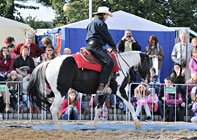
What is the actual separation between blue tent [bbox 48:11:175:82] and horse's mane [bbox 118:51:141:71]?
4314 mm

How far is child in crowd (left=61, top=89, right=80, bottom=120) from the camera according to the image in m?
12.8

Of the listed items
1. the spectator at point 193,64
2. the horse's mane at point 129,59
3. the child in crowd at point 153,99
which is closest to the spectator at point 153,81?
the child in crowd at point 153,99

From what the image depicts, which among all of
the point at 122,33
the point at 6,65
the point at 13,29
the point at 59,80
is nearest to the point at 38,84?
the point at 59,80

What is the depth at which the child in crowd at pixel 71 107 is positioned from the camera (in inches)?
505

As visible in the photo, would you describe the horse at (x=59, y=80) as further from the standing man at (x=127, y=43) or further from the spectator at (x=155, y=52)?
the spectator at (x=155, y=52)

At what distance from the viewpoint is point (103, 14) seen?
36.6 feet

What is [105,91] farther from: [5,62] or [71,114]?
[5,62]

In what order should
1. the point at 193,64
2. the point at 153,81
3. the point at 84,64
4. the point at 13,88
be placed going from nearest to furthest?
1. the point at 84,64
2. the point at 13,88
3. the point at 153,81
4. the point at 193,64

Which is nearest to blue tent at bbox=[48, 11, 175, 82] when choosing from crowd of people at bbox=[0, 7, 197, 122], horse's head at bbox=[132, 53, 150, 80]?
crowd of people at bbox=[0, 7, 197, 122]

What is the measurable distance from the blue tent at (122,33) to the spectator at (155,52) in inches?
42.6

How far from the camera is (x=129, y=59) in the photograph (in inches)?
457

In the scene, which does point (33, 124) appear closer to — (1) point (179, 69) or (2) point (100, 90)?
(2) point (100, 90)

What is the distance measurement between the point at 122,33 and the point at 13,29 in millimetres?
4665

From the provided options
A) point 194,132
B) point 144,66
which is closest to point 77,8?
point 144,66
